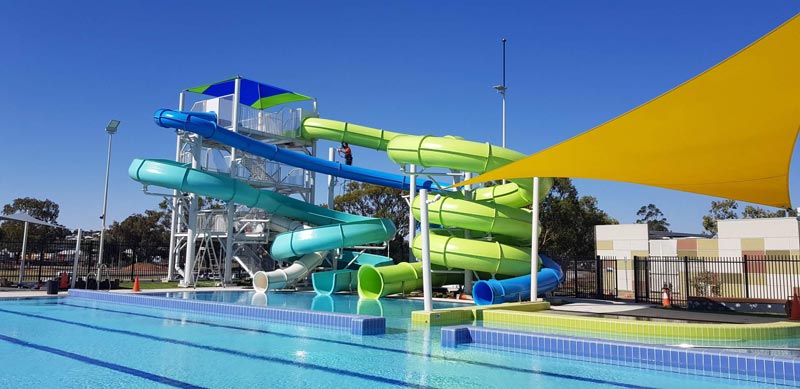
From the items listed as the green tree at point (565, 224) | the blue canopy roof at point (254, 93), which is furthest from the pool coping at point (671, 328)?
the green tree at point (565, 224)

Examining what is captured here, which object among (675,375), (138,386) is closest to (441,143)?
(675,375)

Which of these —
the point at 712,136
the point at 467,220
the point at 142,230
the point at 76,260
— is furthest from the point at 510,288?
the point at 142,230

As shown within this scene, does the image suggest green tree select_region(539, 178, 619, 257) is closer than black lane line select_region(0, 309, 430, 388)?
No

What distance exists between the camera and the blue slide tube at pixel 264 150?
20359 mm

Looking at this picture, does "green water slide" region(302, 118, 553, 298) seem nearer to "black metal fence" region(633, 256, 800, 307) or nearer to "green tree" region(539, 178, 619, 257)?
"black metal fence" region(633, 256, 800, 307)

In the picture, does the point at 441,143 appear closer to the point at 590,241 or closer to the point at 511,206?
the point at 511,206

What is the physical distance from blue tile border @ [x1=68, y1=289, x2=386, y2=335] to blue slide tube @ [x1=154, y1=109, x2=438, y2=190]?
6412 millimetres

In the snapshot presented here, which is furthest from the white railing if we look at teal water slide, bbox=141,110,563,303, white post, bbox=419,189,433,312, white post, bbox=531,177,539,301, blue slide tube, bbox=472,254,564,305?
white post, bbox=419,189,433,312

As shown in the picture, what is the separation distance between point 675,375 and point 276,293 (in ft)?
48.1

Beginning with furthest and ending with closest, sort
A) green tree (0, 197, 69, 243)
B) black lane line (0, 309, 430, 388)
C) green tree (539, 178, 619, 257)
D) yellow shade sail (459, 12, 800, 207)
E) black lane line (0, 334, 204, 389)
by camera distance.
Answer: green tree (0, 197, 69, 243)
green tree (539, 178, 619, 257)
black lane line (0, 309, 430, 388)
black lane line (0, 334, 204, 389)
yellow shade sail (459, 12, 800, 207)

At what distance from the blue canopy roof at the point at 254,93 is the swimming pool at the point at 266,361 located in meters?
15.2

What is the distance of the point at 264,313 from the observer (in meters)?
12.0

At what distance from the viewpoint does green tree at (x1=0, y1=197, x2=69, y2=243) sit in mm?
56972

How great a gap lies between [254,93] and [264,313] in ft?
50.0
